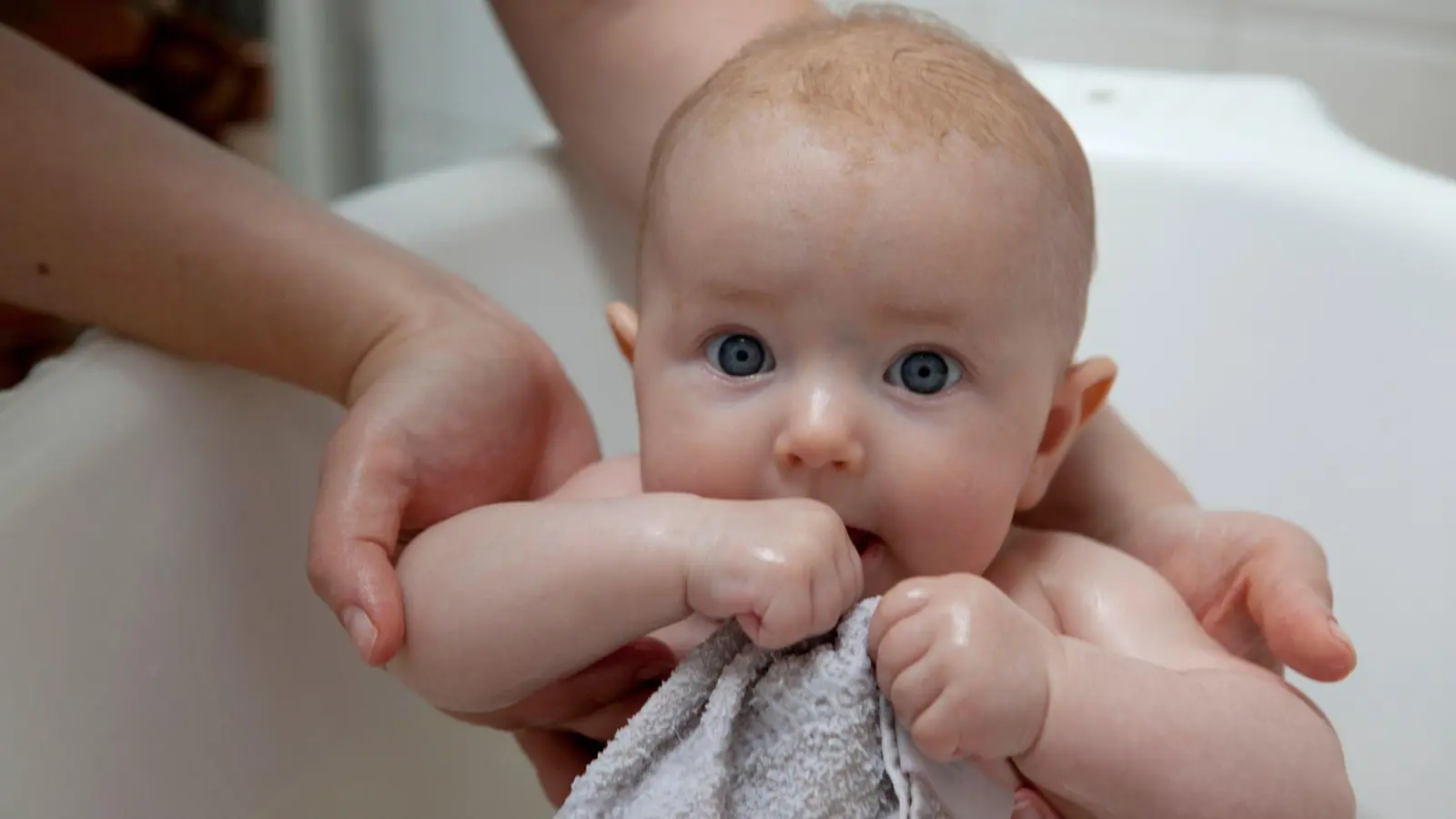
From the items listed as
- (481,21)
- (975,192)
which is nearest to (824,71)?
(975,192)

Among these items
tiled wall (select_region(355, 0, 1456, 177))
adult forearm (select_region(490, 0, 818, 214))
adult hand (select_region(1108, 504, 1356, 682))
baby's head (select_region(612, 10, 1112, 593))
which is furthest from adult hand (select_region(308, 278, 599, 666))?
tiled wall (select_region(355, 0, 1456, 177))

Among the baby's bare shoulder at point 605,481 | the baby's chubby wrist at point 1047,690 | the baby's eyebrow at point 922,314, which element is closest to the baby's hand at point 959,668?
the baby's chubby wrist at point 1047,690

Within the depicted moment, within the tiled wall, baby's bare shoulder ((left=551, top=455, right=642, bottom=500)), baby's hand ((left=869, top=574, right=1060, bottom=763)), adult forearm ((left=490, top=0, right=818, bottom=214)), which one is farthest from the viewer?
the tiled wall

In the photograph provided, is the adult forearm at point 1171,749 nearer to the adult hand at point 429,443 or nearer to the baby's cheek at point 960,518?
the baby's cheek at point 960,518

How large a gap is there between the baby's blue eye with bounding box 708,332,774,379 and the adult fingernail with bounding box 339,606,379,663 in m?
0.18

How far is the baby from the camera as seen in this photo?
53 centimetres

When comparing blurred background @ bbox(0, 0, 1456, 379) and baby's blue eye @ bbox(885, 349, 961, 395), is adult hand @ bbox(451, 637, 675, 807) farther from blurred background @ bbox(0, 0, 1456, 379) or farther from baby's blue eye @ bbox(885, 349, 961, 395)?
blurred background @ bbox(0, 0, 1456, 379)

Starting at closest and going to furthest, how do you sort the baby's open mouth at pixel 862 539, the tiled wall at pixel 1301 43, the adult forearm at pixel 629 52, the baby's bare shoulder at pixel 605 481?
1. the baby's open mouth at pixel 862 539
2. the baby's bare shoulder at pixel 605 481
3. the adult forearm at pixel 629 52
4. the tiled wall at pixel 1301 43

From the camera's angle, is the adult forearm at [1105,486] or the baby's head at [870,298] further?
the adult forearm at [1105,486]

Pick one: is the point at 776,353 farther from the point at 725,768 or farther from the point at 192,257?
the point at 192,257

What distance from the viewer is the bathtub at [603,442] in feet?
2.11

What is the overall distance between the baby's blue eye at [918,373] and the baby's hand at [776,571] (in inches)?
3.2

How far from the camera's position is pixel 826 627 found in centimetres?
54

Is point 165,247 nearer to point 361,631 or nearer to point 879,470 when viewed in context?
point 361,631
